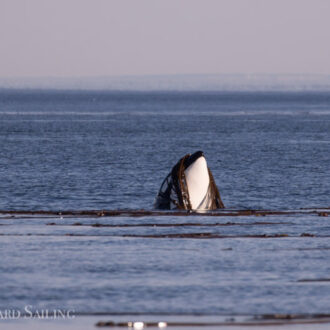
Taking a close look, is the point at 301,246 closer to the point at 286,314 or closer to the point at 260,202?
the point at 286,314

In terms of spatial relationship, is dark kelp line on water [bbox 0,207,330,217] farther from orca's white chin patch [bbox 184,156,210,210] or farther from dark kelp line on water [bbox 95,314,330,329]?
dark kelp line on water [bbox 95,314,330,329]

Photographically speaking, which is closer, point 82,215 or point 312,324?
point 312,324

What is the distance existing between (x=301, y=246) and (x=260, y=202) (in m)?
17.8

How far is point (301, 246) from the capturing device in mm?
32219

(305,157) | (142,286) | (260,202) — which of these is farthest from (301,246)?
(305,157)

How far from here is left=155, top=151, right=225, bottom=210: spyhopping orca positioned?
42.4 m

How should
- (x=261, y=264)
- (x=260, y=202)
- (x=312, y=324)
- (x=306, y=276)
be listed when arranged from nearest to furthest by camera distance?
(x=312, y=324) < (x=306, y=276) < (x=261, y=264) < (x=260, y=202)

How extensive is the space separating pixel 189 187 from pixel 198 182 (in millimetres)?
429

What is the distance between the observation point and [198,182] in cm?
4253

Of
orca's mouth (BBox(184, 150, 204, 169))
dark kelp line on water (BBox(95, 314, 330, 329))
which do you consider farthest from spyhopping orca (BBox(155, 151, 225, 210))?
dark kelp line on water (BBox(95, 314, 330, 329))

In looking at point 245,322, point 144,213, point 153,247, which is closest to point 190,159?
point 144,213

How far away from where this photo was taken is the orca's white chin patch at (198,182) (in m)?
42.4

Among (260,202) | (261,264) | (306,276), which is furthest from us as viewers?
(260,202)

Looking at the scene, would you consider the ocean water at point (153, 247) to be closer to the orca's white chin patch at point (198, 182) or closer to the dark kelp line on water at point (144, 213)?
the dark kelp line on water at point (144, 213)
